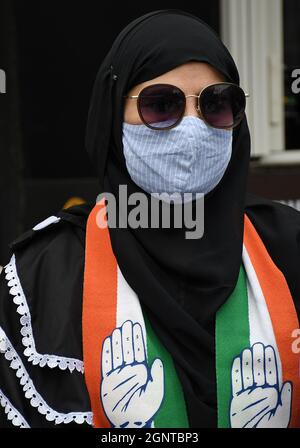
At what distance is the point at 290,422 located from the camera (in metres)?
1.78

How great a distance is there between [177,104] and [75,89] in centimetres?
339

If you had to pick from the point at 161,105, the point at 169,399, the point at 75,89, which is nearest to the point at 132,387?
the point at 169,399

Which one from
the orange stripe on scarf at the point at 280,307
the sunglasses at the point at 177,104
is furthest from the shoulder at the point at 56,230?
the orange stripe on scarf at the point at 280,307

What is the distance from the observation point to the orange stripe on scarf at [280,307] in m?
1.76

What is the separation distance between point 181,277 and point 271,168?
276cm

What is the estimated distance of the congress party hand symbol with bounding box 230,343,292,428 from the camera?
68.0 inches

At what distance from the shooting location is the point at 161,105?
1.75m

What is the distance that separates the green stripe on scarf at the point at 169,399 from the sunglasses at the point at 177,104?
0.53 meters

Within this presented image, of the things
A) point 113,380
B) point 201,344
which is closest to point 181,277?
point 201,344

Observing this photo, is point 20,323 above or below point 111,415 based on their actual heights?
above

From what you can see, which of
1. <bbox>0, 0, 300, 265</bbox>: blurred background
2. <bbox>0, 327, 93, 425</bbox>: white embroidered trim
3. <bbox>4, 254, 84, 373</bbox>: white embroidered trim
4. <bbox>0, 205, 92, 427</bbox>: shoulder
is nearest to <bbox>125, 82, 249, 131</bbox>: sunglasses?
<bbox>0, 205, 92, 427</bbox>: shoulder

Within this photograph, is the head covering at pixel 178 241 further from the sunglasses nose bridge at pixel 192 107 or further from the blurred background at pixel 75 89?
the blurred background at pixel 75 89

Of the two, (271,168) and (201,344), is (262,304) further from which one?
(271,168)
